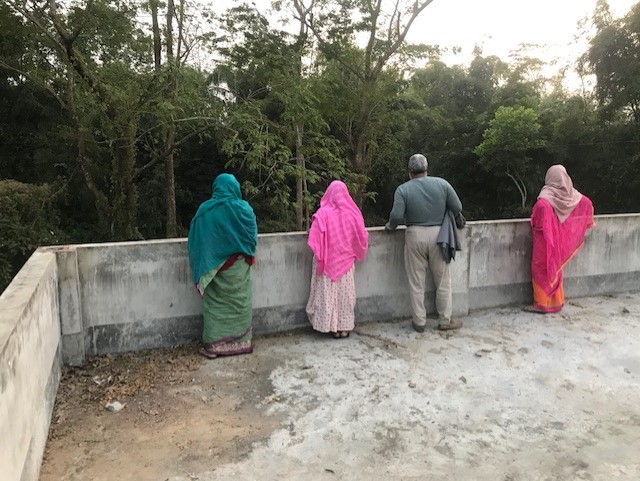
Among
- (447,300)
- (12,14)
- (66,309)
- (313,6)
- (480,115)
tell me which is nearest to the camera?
(66,309)

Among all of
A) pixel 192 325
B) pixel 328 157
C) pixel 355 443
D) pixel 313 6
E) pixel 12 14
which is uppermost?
pixel 313 6

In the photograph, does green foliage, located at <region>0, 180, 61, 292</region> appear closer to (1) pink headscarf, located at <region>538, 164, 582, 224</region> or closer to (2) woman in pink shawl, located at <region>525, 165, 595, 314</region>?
(2) woman in pink shawl, located at <region>525, 165, 595, 314</region>

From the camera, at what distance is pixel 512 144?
2170 centimetres

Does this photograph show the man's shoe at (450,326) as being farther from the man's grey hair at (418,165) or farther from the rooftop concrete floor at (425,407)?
the man's grey hair at (418,165)

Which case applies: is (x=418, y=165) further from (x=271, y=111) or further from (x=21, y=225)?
(x=271, y=111)

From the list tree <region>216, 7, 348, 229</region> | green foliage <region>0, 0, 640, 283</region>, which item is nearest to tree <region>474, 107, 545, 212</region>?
green foliage <region>0, 0, 640, 283</region>

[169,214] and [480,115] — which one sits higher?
[480,115]

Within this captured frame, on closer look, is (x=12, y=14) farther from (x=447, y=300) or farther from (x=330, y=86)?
(x=447, y=300)

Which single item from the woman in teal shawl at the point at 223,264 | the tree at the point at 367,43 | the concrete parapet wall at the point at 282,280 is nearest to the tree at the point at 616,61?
the tree at the point at 367,43

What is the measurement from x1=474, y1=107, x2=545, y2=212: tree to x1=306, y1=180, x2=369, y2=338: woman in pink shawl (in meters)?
18.8

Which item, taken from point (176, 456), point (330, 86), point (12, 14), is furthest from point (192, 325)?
point (330, 86)

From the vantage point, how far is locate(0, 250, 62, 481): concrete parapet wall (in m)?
1.97

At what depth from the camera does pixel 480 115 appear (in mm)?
24109

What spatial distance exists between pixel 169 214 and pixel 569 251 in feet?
36.2
